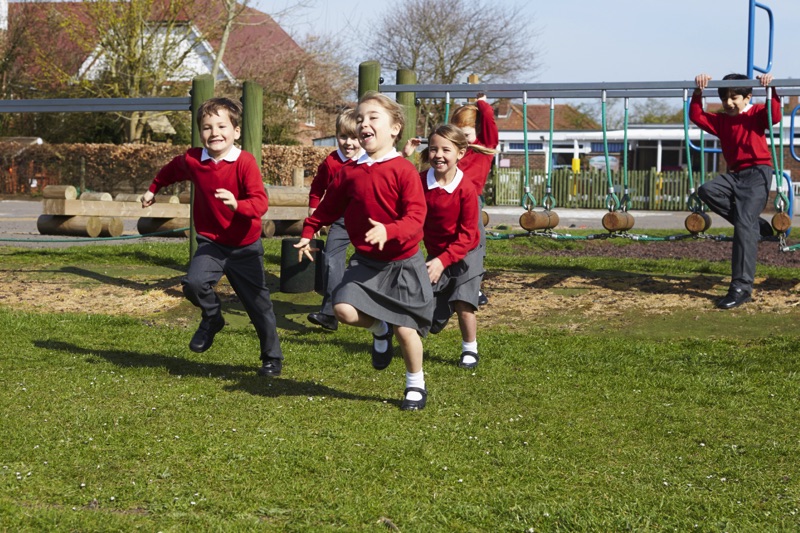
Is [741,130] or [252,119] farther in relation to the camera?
[252,119]

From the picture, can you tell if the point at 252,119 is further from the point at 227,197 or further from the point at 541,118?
the point at 541,118

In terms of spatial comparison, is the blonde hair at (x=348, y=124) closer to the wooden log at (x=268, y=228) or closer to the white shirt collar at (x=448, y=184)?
Result: the white shirt collar at (x=448, y=184)

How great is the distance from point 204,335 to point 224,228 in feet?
2.29

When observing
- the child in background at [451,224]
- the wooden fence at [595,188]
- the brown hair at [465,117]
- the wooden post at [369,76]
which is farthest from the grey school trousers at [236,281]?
the wooden fence at [595,188]

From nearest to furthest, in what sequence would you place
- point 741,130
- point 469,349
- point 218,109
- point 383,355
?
point 383,355
point 218,109
point 469,349
point 741,130

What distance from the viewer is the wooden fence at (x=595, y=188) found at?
33125 millimetres

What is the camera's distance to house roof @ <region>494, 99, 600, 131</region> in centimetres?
6341

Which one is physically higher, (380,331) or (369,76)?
(369,76)

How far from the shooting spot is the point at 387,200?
16.9ft

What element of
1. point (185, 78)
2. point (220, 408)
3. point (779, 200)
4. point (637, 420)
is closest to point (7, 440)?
point (220, 408)

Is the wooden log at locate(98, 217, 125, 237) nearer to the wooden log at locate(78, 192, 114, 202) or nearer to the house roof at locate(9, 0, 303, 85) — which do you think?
the wooden log at locate(78, 192, 114, 202)

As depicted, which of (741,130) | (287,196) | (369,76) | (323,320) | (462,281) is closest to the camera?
(462,281)

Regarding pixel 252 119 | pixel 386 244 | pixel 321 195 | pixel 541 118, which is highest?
pixel 541 118

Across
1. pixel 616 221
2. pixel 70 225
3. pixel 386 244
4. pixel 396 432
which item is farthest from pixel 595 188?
pixel 396 432
